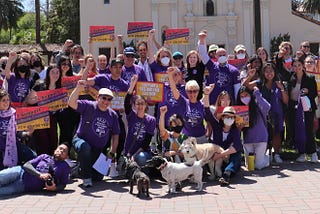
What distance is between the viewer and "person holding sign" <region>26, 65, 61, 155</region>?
8539 millimetres

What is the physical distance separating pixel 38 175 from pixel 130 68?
3.05m

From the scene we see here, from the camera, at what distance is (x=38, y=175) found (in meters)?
7.12

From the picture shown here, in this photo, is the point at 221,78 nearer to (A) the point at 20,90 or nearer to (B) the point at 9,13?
(A) the point at 20,90

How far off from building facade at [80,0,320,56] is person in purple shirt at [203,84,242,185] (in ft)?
110

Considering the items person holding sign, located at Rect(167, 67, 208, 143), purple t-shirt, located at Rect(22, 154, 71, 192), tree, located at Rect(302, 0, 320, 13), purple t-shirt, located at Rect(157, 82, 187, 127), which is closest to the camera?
purple t-shirt, located at Rect(22, 154, 71, 192)

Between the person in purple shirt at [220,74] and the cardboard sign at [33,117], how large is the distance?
3.16m

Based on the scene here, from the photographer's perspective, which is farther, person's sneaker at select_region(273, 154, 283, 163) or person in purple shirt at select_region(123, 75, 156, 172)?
person's sneaker at select_region(273, 154, 283, 163)

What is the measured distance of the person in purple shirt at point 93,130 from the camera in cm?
766

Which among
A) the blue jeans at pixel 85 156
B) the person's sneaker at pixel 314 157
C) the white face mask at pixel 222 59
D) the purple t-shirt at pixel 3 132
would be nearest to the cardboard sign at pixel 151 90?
the white face mask at pixel 222 59

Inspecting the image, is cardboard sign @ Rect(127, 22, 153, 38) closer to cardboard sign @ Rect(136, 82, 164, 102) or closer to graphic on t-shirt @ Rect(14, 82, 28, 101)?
cardboard sign @ Rect(136, 82, 164, 102)

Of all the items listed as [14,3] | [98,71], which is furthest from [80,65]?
[14,3]

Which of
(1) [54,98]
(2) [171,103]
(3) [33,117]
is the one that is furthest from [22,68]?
(2) [171,103]

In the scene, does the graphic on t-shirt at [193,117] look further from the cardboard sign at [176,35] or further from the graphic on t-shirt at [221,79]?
the cardboard sign at [176,35]

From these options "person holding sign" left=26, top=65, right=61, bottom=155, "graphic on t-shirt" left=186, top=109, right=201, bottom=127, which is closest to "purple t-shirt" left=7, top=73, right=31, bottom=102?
"person holding sign" left=26, top=65, right=61, bottom=155
